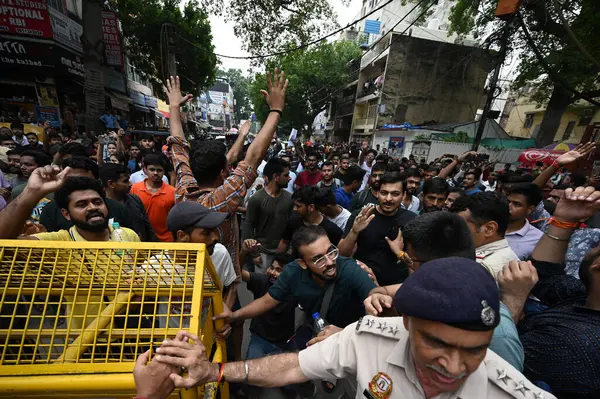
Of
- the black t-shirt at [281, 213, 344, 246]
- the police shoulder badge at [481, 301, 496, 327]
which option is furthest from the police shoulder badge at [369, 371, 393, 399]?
the black t-shirt at [281, 213, 344, 246]

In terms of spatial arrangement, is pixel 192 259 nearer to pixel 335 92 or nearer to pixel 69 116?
pixel 69 116

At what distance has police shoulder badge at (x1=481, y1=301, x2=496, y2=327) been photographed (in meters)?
0.87

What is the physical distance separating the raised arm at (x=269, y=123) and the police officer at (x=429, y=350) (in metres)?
1.36

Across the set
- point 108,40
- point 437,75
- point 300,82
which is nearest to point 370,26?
point 300,82

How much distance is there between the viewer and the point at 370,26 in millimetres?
31297

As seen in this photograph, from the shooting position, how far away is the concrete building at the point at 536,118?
1634 cm

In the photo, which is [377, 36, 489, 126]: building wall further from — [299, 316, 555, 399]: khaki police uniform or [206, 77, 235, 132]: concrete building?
[206, 77, 235, 132]: concrete building

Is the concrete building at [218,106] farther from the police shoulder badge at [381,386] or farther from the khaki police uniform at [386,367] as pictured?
the police shoulder badge at [381,386]

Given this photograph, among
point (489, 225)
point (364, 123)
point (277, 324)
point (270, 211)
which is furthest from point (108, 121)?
point (364, 123)

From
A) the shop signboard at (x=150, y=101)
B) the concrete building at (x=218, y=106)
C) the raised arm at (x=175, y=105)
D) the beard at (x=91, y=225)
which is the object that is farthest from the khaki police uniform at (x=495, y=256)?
the concrete building at (x=218, y=106)

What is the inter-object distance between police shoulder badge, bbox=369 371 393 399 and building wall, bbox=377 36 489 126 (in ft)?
76.8

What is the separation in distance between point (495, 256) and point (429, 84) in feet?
77.9

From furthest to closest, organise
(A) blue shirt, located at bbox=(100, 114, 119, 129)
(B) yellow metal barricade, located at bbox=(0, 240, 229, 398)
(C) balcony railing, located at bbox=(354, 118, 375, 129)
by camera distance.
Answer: (C) balcony railing, located at bbox=(354, 118, 375, 129), (A) blue shirt, located at bbox=(100, 114, 119, 129), (B) yellow metal barricade, located at bbox=(0, 240, 229, 398)

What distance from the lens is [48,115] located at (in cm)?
1120
